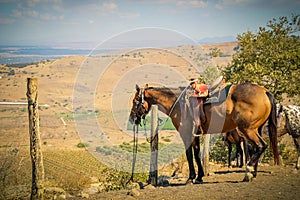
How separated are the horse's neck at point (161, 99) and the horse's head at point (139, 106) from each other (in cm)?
19

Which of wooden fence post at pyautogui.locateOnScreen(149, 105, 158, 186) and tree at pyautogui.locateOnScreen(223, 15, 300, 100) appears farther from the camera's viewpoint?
tree at pyautogui.locateOnScreen(223, 15, 300, 100)

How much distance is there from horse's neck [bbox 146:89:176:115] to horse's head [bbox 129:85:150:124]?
0.19m

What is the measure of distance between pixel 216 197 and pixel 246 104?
2527mm

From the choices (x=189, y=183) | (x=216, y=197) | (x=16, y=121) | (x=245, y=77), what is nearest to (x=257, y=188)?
(x=216, y=197)

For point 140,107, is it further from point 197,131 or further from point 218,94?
point 218,94

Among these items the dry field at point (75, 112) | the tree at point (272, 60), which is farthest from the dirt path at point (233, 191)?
the tree at point (272, 60)

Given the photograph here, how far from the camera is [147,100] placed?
9102mm

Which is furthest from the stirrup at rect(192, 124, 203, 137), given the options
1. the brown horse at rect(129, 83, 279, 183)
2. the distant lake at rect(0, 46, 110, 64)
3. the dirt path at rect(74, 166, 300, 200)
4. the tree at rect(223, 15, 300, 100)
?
the tree at rect(223, 15, 300, 100)

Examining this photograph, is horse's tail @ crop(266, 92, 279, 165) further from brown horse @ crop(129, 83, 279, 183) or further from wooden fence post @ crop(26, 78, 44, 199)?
wooden fence post @ crop(26, 78, 44, 199)

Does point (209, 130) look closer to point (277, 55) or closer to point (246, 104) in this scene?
point (246, 104)

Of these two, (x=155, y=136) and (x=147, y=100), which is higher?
(x=147, y=100)

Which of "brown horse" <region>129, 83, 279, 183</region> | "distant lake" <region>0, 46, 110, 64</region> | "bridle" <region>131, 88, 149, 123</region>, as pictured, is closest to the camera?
"brown horse" <region>129, 83, 279, 183</region>

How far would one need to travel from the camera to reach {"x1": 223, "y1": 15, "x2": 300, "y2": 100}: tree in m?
14.9

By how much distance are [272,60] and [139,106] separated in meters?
9.80
